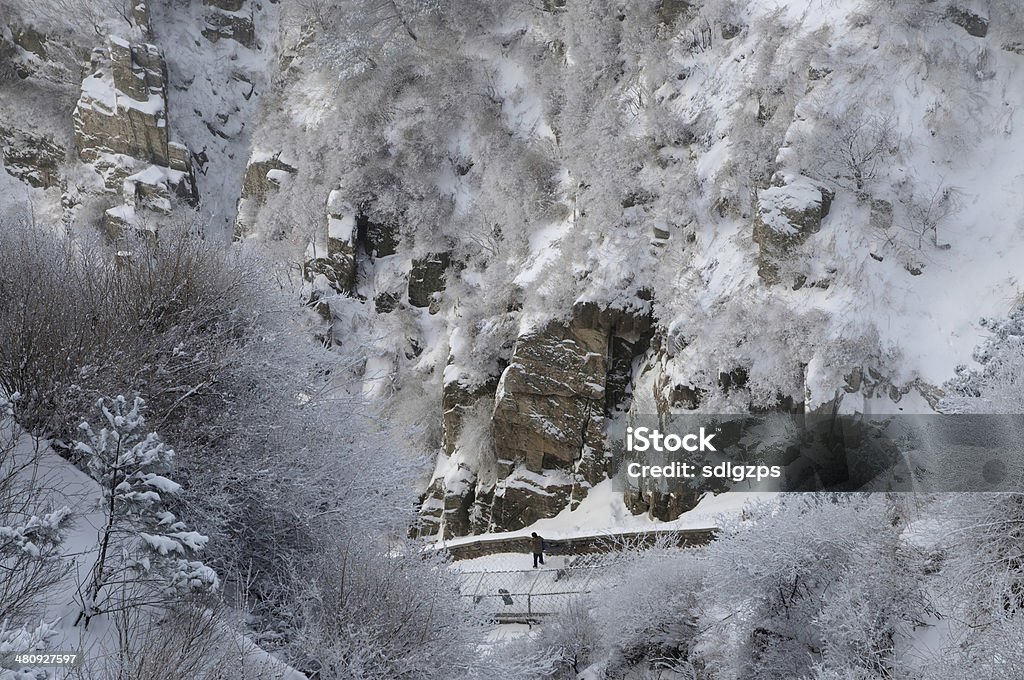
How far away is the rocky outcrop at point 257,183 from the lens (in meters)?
27.6

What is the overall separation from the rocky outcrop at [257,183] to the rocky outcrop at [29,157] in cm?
838

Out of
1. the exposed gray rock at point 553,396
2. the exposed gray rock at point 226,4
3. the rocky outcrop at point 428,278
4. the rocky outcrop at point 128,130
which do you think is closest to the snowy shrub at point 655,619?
the exposed gray rock at point 553,396

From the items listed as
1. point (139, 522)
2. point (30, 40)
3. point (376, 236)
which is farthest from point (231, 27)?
point (139, 522)

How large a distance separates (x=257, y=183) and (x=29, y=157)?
10146 mm

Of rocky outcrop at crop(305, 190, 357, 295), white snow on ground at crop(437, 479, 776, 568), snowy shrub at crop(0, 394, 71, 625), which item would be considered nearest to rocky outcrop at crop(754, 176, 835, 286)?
white snow on ground at crop(437, 479, 776, 568)

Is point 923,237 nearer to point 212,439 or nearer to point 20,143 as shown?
point 212,439

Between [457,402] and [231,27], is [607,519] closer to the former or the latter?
[457,402]

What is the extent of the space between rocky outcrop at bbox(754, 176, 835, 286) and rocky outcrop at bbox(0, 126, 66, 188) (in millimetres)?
27814

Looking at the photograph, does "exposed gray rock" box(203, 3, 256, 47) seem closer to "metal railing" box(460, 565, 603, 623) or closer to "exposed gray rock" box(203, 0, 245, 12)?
"exposed gray rock" box(203, 0, 245, 12)

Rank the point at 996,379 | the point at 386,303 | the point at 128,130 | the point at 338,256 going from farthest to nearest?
the point at 128,130 < the point at 338,256 < the point at 386,303 < the point at 996,379

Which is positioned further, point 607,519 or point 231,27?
point 231,27

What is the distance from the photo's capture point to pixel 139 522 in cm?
546

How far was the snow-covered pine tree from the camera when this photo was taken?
16.7 feet

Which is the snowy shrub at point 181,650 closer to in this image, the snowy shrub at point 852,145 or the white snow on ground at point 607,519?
the white snow on ground at point 607,519
